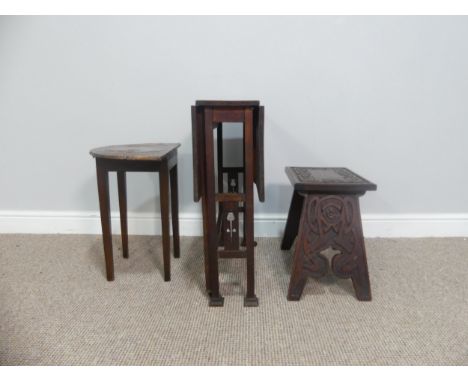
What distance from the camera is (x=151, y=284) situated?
4.66 feet

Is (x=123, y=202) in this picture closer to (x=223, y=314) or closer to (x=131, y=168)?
(x=131, y=168)

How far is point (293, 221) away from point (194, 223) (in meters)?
0.60

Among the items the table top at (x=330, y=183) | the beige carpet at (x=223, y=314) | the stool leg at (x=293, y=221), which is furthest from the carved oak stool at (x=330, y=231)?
the stool leg at (x=293, y=221)

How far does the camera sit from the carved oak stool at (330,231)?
48.6 inches

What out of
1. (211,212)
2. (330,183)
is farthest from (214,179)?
(330,183)

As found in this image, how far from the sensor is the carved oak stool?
1.24 meters

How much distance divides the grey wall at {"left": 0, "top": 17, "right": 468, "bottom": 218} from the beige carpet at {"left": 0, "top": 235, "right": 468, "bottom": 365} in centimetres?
46

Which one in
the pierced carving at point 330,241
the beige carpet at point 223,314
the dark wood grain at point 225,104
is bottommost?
the beige carpet at point 223,314

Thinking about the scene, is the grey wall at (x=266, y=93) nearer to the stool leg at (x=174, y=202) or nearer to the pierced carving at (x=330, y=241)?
the stool leg at (x=174, y=202)

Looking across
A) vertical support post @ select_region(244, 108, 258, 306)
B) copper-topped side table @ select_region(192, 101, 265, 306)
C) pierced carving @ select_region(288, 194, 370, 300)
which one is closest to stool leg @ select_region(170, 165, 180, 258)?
copper-topped side table @ select_region(192, 101, 265, 306)

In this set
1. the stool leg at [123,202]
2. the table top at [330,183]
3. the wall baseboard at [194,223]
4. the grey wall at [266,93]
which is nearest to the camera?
the table top at [330,183]

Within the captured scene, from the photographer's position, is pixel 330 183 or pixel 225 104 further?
pixel 330 183

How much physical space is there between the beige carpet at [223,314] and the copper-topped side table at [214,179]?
0.50 feet

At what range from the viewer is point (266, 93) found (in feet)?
5.59
